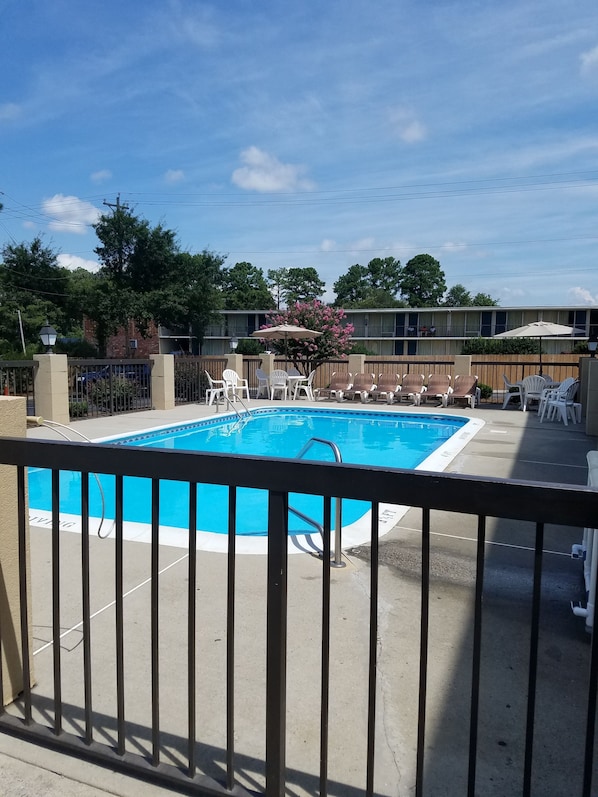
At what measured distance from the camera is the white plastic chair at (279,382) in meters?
17.6

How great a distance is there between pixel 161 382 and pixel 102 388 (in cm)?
183

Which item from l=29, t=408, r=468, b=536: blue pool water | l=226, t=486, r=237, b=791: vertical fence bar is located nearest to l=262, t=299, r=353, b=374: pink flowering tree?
l=29, t=408, r=468, b=536: blue pool water

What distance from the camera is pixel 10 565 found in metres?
2.17

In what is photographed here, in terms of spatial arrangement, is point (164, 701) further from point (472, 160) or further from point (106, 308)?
point (106, 308)

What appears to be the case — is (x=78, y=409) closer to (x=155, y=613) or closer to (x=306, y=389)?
(x=306, y=389)

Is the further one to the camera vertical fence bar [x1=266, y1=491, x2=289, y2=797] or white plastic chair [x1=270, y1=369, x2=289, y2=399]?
white plastic chair [x1=270, y1=369, x2=289, y2=399]

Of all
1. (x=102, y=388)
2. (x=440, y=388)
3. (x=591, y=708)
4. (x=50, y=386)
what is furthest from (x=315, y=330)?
(x=591, y=708)

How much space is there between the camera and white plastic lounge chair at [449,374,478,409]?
15844mm

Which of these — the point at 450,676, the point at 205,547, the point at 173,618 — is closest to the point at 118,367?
the point at 205,547

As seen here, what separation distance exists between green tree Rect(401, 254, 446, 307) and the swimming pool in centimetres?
7063

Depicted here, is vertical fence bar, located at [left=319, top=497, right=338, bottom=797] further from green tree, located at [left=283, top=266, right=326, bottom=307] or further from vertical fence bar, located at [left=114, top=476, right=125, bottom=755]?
green tree, located at [left=283, top=266, right=326, bottom=307]

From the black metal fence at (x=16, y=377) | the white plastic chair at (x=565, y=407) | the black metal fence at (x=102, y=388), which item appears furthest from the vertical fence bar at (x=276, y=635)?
the white plastic chair at (x=565, y=407)

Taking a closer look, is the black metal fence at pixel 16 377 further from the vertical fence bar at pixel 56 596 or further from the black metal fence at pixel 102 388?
the vertical fence bar at pixel 56 596

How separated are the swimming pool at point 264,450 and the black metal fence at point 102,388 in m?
2.31
